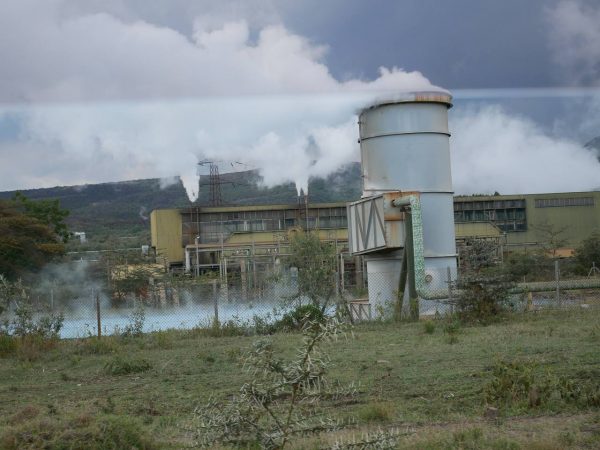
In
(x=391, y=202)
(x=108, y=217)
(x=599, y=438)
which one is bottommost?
(x=599, y=438)

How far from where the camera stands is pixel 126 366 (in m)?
11.5

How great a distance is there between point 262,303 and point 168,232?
109 ft

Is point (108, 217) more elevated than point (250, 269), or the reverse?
point (108, 217)

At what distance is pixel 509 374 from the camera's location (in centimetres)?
762

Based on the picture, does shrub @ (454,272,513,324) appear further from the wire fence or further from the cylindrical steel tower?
the cylindrical steel tower

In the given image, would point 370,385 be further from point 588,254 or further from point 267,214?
point 267,214

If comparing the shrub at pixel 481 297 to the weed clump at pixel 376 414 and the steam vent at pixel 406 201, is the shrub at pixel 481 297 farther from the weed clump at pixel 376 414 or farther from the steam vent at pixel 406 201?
the weed clump at pixel 376 414

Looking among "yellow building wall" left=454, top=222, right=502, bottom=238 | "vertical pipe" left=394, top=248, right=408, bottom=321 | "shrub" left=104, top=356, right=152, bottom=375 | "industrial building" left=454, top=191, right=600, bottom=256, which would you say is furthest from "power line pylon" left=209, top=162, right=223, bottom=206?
"shrub" left=104, top=356, right=152, bottom=375

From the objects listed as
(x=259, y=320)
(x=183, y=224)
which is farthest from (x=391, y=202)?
(x=183, y=224)

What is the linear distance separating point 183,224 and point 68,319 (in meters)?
35.4

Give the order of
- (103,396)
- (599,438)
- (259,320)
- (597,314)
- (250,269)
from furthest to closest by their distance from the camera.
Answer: (250,269)
(259,320)
(597,314)
(103,396)
(599,438)

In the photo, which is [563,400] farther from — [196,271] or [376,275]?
[196,271]

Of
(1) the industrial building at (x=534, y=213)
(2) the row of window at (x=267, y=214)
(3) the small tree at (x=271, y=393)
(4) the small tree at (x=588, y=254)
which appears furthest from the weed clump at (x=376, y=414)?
(1) the industrial building at (x=534, y=213)

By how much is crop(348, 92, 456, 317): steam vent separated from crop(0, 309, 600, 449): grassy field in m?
3.28
